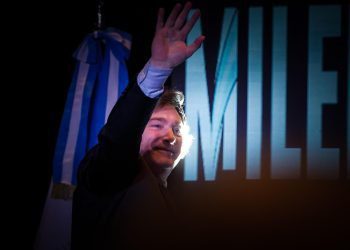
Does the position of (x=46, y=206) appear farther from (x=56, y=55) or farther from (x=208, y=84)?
(x=208, y=84)

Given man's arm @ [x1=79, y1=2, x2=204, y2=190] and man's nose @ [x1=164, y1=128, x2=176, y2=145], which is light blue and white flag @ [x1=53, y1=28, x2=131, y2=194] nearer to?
man's nose @ [x1=164, y1=128, x2=176, y2=145]

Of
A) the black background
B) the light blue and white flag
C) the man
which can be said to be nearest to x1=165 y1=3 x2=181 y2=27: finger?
the man

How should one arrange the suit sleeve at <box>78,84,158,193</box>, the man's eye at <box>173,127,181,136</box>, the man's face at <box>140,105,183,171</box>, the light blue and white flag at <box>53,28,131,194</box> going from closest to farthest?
1. the suit sleeve at <box>78,84,158,193</box>
2. the man's face at <box>140,105,183,171</box>
3. the man's eye at <box>173,127,181,136</box>
4. the light blue and white flag at <box>53,28,131,194</box>

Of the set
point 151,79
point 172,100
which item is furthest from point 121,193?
point 172,100

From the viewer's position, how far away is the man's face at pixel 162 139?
1.78 metres

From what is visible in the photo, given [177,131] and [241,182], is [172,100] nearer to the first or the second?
[177,131]

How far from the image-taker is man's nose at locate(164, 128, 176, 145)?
5.99 feet

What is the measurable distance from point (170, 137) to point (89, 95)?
92 cm

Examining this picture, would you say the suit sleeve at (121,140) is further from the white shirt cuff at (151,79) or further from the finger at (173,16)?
the finger at (173,16)

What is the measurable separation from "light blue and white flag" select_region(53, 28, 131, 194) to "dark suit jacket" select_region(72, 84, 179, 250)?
1.11 metres

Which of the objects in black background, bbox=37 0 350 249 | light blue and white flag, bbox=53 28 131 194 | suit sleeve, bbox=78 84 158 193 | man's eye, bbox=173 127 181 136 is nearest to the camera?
suit sleeve, bbox=78 84 158 193

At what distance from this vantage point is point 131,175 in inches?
53.2

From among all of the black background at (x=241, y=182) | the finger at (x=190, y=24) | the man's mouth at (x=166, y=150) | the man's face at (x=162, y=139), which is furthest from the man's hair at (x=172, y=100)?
the black background at (x=241, y=182)

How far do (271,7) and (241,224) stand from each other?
154 cm
